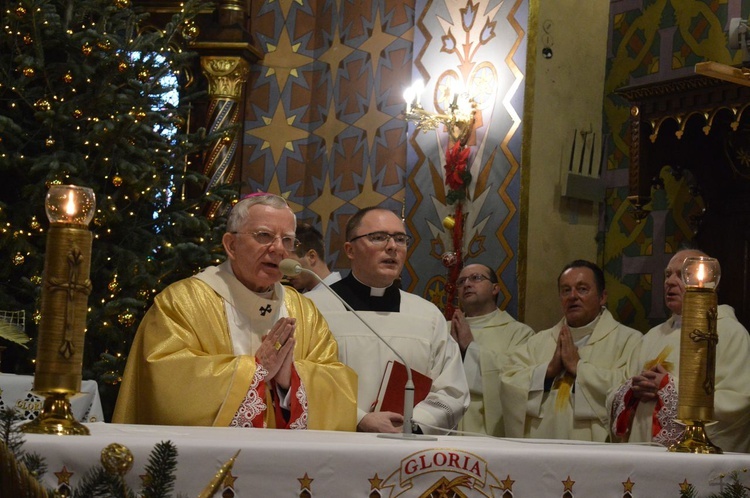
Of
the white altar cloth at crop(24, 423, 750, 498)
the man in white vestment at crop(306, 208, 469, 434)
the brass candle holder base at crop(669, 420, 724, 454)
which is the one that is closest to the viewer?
the white altar cloth at crop(24, 423, 750, 498)

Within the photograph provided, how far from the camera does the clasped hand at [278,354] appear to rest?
4.11 metres

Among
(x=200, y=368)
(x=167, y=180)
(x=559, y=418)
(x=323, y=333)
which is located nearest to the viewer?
(x=200, y=368)

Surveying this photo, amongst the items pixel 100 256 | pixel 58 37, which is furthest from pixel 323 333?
pixel 58 37

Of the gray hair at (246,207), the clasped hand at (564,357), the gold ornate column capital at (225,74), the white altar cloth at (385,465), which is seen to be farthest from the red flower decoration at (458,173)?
the white altar cloth at (385,465)

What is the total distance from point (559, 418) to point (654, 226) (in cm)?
197

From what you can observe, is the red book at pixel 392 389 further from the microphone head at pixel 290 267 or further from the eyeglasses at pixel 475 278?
the eyeglasses at pixel 475 278

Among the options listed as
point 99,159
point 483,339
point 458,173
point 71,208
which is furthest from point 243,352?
point 458,173

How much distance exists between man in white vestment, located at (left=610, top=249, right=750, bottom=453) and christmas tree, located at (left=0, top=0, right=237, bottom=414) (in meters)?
2.96

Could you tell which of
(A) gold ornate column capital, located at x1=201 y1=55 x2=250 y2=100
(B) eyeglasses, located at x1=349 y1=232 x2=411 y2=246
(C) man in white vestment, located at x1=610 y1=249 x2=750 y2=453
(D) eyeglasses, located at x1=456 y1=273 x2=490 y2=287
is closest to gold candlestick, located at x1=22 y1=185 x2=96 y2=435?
(B) eyeglasses, located at x1=349 y1=232 x2=411 y2=246

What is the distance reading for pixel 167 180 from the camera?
24.7 ft

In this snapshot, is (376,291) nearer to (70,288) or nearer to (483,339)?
(483,339)

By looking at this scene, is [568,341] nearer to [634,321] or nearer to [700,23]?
[634,321]

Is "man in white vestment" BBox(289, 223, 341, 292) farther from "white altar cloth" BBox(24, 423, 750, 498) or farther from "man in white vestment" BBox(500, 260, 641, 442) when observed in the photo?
"white altar cloth" BBox(24, 423, 750, 498)

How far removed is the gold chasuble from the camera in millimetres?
4012
